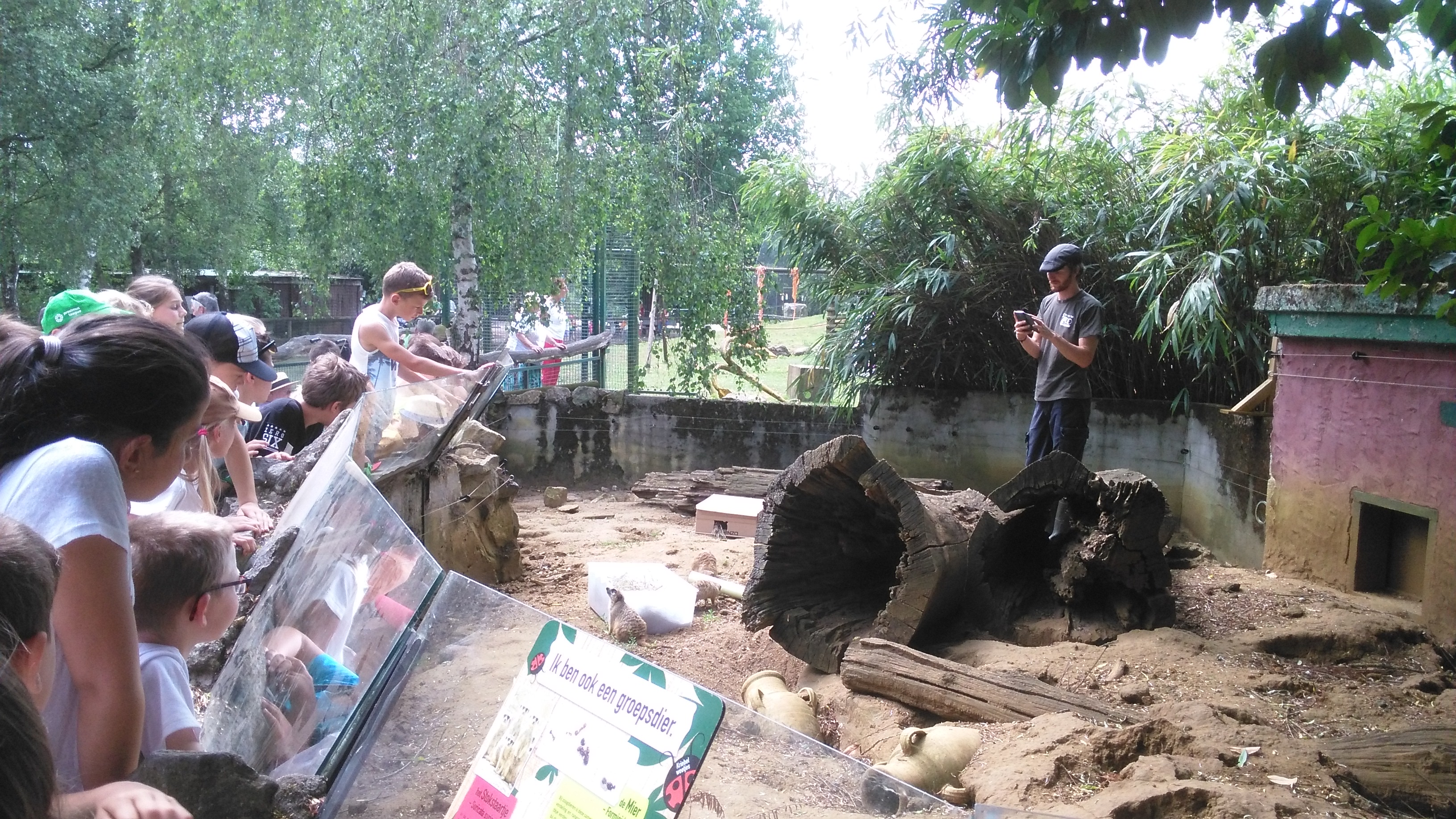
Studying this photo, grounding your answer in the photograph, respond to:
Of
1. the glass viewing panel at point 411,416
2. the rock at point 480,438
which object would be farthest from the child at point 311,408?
the rock at point 480,438

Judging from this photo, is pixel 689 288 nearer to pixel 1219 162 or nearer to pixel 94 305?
pixel 1219 162

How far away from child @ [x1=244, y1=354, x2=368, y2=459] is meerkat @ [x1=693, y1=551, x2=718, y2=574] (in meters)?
2.42

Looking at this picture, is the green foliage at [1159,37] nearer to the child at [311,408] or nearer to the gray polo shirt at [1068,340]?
the gray polo shirt at [1068,340]

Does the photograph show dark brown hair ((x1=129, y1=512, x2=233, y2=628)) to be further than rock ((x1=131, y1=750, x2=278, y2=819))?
Yes

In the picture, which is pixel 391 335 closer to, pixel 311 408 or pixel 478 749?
pixel 311 408

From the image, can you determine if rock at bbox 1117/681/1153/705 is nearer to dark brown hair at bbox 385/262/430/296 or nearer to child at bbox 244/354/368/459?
child at bbox 244/354/368/459

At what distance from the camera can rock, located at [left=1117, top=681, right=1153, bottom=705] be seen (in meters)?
3.45

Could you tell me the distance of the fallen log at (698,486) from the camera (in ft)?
27.0

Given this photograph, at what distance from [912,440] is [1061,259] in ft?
10.1

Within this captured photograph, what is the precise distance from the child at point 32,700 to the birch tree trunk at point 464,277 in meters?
8.03

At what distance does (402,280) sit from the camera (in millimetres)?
5754

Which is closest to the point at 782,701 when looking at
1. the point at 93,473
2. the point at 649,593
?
the point at 649,593

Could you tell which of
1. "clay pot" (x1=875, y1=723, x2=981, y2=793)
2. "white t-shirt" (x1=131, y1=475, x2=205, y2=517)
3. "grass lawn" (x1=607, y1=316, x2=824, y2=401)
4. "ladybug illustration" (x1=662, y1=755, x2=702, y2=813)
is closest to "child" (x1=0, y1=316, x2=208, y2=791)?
"ladybug illustration" (x1=662, y1=755, x2=702, y2=813)

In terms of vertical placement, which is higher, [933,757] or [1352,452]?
[1352,452]
